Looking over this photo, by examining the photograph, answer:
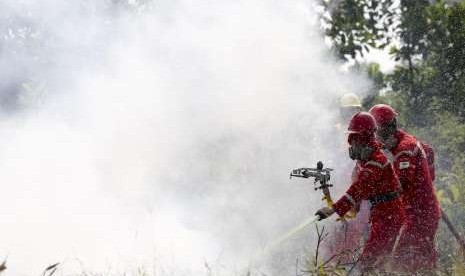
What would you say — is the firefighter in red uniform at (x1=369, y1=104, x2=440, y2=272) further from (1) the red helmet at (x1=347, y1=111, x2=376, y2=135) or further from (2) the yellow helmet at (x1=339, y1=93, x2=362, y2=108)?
(2) the yellow helmet at (x1=339, y1=93, x2=362, y2=108)

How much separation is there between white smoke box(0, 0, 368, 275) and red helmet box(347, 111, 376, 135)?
2.21 metres

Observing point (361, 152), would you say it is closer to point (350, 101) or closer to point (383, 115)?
point (383, 115)

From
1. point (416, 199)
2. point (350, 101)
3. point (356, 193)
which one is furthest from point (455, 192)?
point (356, 193)

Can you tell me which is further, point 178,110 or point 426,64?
point 426,64

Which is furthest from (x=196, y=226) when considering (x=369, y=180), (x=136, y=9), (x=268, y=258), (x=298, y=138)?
(x=136, y=9)

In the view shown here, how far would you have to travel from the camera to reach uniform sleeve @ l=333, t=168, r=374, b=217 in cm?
448

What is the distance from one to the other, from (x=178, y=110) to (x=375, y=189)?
4.39 m

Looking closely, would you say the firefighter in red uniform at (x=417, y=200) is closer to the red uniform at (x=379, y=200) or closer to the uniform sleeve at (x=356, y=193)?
the red uniform at (x=379, y=200)

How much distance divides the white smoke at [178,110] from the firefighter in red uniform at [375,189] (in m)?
1.97

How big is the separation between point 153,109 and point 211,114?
940 millimetres

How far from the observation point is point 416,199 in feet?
16.1

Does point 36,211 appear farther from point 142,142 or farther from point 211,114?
point 211,114

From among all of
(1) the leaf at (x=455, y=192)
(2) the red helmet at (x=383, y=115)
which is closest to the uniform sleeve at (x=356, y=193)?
(2) the red helmet at (x=383, y=115)

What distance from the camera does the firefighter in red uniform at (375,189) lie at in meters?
4.60
